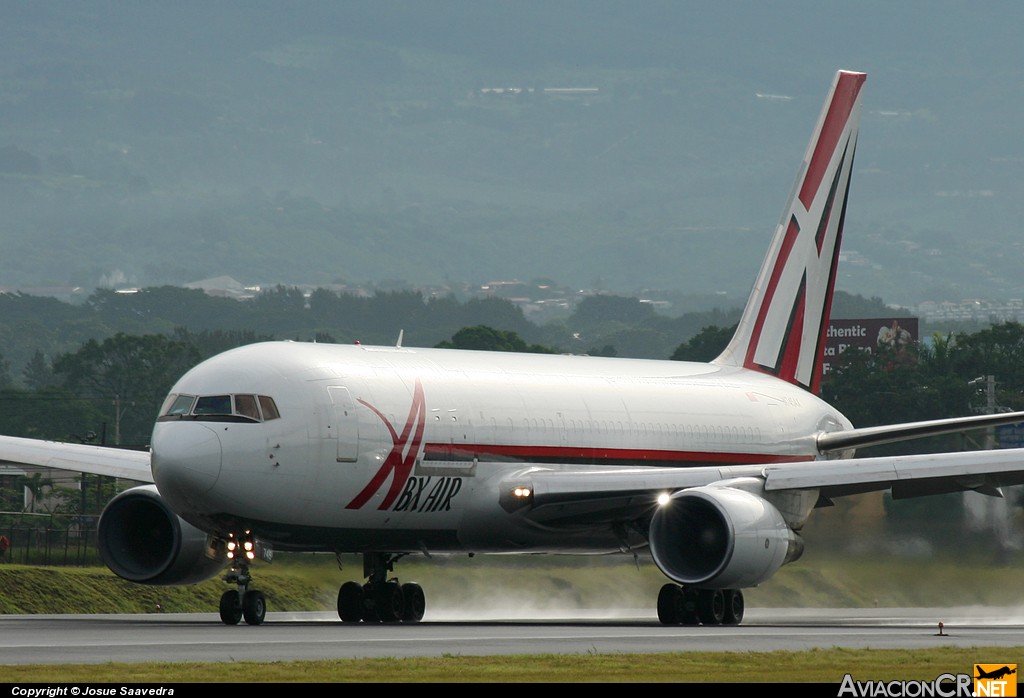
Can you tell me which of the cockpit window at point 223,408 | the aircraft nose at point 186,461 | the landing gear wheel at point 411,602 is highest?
the cockpit window at point 223,408

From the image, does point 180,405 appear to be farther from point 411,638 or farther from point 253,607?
point 411,638

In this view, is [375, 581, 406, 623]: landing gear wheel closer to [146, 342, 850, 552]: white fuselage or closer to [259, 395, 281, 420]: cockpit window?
[146, 342, 850, 552]: white fuselage

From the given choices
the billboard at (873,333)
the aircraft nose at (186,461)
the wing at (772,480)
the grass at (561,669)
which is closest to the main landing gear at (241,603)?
the aircraft nose at (186,461)

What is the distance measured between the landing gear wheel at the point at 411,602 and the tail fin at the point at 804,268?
10859 mm

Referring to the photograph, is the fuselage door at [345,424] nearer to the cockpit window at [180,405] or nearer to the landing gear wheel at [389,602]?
the cockpit window at [180,405]

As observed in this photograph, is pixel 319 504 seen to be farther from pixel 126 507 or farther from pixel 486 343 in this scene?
pixel 486 343

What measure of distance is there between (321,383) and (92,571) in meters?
13.2

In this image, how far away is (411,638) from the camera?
70.7ft

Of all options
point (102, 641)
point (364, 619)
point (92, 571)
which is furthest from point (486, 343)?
point (102, 641)

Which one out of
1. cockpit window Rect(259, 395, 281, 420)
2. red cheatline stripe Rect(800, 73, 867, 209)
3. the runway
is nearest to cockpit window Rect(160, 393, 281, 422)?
cockpit window Rect(259, 395, 281, 420)

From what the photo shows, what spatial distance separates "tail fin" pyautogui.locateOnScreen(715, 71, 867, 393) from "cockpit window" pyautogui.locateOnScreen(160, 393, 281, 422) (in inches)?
576

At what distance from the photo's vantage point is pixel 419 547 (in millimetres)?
28203

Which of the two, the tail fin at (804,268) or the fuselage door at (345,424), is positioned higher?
the tail fin at (804,268)

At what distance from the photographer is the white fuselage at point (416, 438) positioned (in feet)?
80.5
